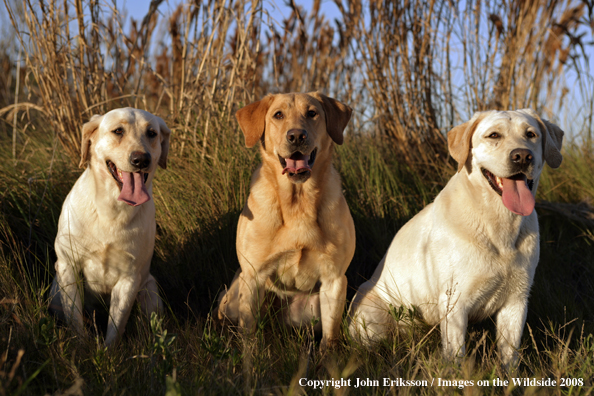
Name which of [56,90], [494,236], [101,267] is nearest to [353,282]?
[494,236]

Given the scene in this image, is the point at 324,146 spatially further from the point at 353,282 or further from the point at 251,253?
the point at 353,282

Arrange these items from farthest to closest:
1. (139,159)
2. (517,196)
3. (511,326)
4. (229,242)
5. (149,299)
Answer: (229,242) < (149,299) < (139,159) < (511,326) < (517,196)

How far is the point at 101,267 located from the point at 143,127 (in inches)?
34.3

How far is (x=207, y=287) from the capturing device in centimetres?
372

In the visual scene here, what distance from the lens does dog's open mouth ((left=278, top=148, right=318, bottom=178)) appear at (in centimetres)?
297

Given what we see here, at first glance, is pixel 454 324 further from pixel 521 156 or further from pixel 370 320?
pixel 521 156

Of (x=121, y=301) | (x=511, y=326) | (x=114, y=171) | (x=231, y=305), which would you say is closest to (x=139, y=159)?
(x=114, y=171)

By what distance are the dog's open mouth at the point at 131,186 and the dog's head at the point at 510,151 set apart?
1.78 m

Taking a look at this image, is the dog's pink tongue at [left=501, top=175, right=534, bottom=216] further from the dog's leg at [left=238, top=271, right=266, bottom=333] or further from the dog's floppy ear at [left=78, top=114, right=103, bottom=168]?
the dog's floppy ear at [left=78, top=114, right=103, bottom=168]

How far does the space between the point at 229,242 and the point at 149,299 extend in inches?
32.9

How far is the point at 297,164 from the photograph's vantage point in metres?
2.98

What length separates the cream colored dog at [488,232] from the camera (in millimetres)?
2527

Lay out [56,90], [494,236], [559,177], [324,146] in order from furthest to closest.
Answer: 1. [559,177]
2. [56,90]
3. [324,146]
4. [494,236]

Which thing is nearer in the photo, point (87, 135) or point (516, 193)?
point (516, 193)
